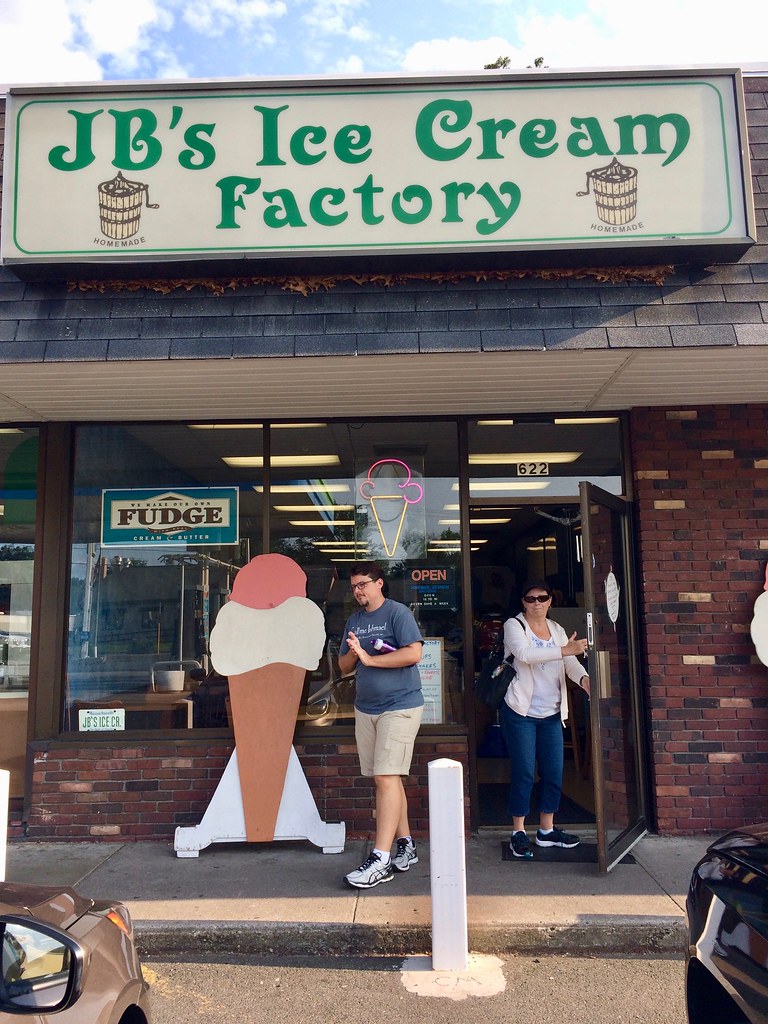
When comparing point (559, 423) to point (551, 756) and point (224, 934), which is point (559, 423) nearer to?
point (551, 756)

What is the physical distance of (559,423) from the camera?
6.35 meters

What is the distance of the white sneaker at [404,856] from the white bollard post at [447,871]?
1083mm

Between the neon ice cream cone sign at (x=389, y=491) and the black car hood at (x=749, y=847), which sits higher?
the neon ice cream cone sign at (x=389, y=491)

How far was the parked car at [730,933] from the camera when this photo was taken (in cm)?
215

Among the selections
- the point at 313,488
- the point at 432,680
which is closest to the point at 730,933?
the point at 432,680

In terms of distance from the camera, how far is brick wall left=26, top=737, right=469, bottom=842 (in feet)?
19.0

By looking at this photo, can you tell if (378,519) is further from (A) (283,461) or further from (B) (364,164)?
(B) (364,164)

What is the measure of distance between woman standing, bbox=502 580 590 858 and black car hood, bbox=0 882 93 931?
11.6ft

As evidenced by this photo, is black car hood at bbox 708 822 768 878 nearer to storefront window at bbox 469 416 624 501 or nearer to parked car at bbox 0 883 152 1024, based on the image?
parked car at bbox 0 883 152 1024

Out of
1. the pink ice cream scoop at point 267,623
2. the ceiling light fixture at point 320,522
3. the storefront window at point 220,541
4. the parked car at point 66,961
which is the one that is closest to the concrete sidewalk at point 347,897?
the storefront window at point 220,541

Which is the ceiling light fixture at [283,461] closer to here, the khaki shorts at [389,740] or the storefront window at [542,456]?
the storefront window at [542,456]

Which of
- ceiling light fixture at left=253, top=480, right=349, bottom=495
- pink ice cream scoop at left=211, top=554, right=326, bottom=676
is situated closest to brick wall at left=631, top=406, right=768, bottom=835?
ceiling light fixture at left=253, top=480, right=349, bottom=495

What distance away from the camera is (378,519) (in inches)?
249

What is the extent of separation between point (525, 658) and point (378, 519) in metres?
1.63
